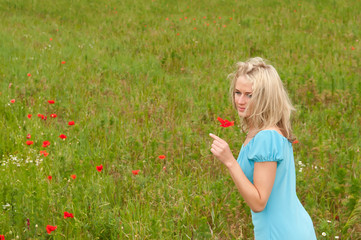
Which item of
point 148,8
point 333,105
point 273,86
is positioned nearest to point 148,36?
point 148,8

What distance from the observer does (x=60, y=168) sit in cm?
A: 369

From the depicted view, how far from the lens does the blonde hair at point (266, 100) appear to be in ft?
6.84

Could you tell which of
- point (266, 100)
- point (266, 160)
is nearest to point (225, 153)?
point (266, 160)

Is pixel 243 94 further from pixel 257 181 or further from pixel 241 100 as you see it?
pixel 257 181

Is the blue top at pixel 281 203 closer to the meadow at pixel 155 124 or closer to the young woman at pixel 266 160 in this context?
the young woman at pixel 266 160

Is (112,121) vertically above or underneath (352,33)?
underneath

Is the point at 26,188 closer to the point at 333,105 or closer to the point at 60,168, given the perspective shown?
the point at 60,168

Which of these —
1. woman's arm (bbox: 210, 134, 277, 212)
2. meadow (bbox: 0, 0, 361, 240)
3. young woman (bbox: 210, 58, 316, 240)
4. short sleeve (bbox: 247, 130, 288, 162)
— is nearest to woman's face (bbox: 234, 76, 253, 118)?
young woman (bbox: 210, 58, 316, 240)

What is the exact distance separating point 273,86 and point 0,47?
7.08 meters

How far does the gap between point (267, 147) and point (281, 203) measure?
33 cm

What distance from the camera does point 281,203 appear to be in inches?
82.4

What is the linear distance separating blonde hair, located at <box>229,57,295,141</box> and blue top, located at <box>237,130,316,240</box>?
9 cm

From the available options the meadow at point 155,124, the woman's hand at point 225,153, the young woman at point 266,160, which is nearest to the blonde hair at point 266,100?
the young woman at point 266,160

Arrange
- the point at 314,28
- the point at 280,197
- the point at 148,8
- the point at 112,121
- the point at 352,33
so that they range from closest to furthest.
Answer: the point at 280,197
the point at 112,121
the point at 352,33
the point at 314,28
the point at 148,8
